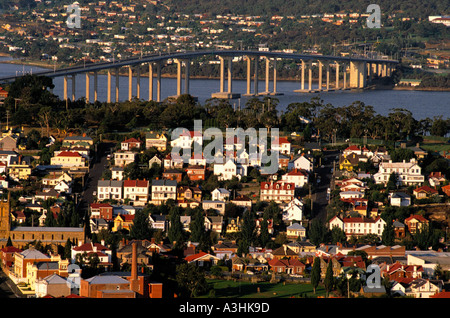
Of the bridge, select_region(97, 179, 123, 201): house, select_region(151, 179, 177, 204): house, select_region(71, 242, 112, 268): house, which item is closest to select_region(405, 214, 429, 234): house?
select_region(151, 179, 177, 204): house

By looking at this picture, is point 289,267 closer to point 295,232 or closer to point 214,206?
point 295,232

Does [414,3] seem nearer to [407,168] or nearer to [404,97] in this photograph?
[404,97]

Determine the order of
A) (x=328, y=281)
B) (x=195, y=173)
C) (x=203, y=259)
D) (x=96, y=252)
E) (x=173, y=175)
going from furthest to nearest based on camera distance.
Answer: (x=195, y=173) → (x=173, y=175) → (x=203, y=259) → (x=96, y=252) → (x=328, y=281)

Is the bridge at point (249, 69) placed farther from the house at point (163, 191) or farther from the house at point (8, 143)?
the house at point (163, 191)

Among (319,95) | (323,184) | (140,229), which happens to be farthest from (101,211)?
(319,95)

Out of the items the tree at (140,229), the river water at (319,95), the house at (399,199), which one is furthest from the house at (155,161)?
the river water at (319,95)

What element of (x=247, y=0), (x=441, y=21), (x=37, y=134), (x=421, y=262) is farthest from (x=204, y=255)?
(x=247, y=0)
